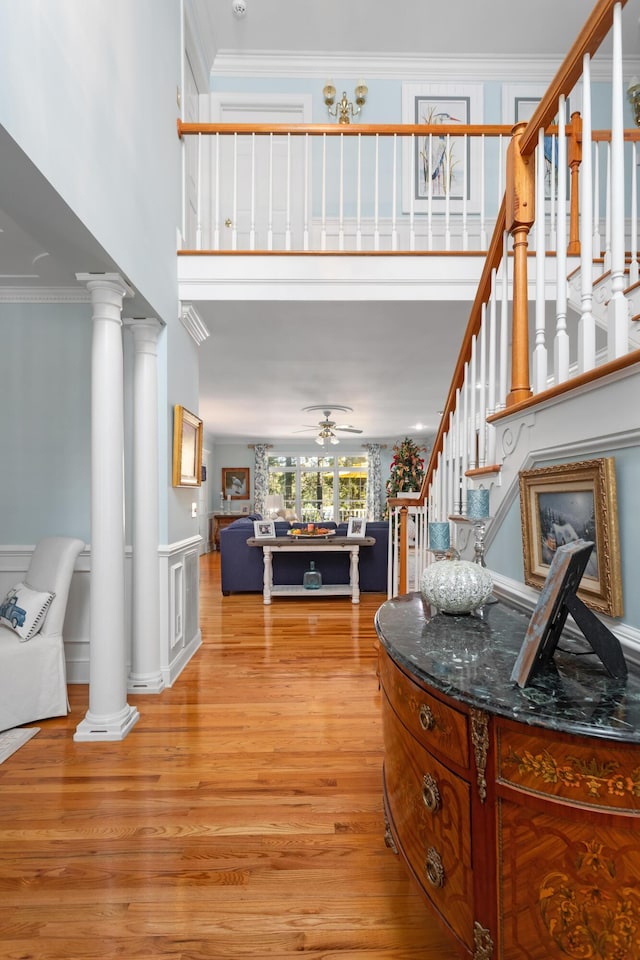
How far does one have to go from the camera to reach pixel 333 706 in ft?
9.53

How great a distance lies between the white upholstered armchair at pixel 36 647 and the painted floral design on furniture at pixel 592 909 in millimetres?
2663

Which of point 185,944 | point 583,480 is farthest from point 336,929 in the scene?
point 583,480

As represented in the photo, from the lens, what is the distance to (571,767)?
0.86 meters

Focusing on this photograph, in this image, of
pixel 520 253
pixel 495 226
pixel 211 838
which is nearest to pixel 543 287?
pixel 520 253

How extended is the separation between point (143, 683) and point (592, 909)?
9.12ft

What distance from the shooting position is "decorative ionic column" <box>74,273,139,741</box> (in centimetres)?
256

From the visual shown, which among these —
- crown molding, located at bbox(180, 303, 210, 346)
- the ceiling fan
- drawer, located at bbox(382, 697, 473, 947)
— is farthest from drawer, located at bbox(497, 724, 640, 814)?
the ceiling fan

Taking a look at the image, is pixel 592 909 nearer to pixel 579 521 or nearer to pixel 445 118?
pixel 579 521

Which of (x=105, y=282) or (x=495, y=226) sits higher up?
(x=495, y=226)

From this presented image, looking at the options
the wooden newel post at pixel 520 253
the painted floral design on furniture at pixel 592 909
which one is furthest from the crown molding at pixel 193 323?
the painted floral design on furniture at pixel 592 909

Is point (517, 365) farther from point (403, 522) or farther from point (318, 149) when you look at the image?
point (318, 149)

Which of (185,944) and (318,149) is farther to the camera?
(318,149)

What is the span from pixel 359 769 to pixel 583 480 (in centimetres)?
172

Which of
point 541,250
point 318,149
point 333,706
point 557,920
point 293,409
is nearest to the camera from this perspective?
point 557,920
